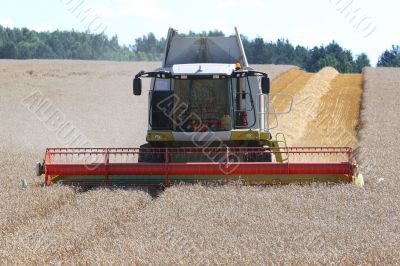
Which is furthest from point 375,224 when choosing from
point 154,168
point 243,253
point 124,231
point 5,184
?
point 5,184

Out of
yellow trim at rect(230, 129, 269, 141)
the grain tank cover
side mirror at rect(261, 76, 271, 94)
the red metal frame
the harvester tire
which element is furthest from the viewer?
the grain tank cover

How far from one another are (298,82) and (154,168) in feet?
87.2

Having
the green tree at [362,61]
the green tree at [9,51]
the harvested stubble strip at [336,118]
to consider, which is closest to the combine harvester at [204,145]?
the harvested stubble strip at [336,118]

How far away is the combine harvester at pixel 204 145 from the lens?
427 inches

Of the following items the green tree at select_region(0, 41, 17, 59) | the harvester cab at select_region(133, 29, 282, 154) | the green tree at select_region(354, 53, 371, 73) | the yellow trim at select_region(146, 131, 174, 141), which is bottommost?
the yellow trim at select_region(146, 131, 174, 141)

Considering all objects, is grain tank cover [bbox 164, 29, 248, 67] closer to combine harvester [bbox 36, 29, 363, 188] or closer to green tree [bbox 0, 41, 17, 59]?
combine harvester [bbox 36, 29, 363, 188]

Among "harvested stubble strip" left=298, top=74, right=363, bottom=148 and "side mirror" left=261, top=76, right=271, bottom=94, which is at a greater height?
"side mirror" left=261, top=76, right=271, bottom=94

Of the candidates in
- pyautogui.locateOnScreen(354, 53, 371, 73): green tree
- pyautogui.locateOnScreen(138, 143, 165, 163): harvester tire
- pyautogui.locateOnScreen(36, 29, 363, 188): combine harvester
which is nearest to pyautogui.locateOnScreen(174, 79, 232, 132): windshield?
pyautogui.locateOnScreen(36, 29, 363, 188): combine harvester

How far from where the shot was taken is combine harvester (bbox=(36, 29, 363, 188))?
35.6 ft

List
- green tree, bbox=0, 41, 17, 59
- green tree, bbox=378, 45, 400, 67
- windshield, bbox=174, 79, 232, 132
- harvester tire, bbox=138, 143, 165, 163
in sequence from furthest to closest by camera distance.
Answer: green tree, bbox=378, 45, 400, 67, green tree, bbox=0, 41, 17, 59, harvester tire, bbox=138, 143, 165, 163, windshield, bbox=174, 79, 232, 132

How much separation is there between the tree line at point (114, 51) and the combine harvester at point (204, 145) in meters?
76.0

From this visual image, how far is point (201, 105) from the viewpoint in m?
11.7

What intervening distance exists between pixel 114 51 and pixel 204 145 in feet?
296

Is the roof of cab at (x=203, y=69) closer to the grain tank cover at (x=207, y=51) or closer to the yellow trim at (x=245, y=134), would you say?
the grain tank cover at (x=207, y=51)
